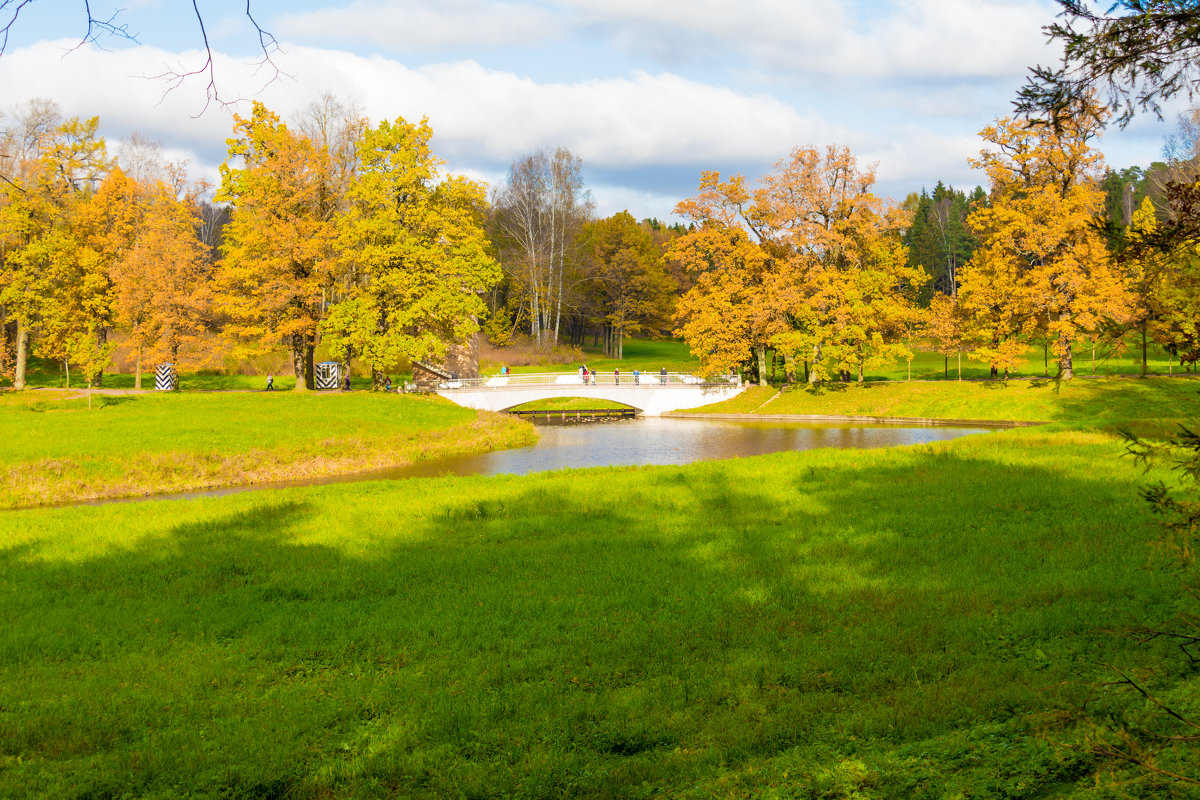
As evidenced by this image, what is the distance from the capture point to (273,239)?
4512cm

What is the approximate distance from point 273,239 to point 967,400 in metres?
40.4

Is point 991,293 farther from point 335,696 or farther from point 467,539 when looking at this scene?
point 335,696

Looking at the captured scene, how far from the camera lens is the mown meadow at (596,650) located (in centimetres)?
672

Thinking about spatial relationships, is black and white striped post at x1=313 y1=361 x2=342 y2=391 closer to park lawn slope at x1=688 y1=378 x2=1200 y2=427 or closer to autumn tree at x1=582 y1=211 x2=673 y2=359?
park lawn slope at x1=688 y1=378 x2=1200 y2=427

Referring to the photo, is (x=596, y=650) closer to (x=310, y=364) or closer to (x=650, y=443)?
(x=650, y=443)

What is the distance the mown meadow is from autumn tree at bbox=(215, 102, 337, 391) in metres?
29.8

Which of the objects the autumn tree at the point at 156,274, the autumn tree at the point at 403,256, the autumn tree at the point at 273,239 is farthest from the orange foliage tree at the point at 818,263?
the autumn tree at the point at 156,274

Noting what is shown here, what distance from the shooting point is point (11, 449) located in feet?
89.6

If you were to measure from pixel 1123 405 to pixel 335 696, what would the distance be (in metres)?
44.2

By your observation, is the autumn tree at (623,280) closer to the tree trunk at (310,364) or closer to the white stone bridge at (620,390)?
the white stone bridge at (620,390)

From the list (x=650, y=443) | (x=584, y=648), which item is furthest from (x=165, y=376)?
(x=584, y=648)

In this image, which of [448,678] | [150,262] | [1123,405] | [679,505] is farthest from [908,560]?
[150,262]

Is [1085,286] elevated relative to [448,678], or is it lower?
elevated

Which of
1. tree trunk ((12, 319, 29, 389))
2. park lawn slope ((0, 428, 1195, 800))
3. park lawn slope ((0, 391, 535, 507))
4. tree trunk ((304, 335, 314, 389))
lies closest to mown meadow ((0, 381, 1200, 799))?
park lawn slope ((0, 428, 1195, 800))
